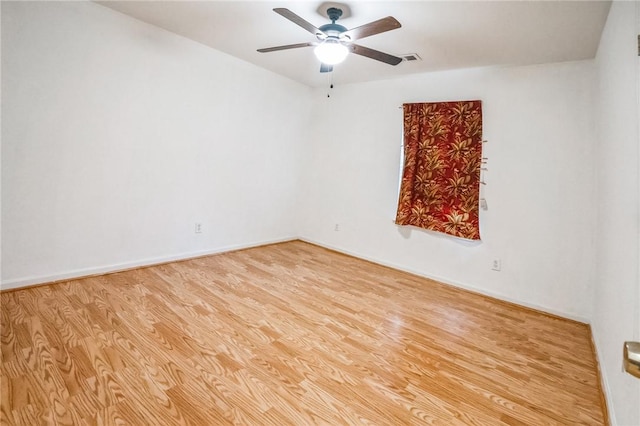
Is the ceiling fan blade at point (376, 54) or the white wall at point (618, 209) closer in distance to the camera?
the white wall at point (618, 209)

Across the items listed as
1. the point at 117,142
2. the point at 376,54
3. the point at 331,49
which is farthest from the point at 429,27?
the point at 117,142

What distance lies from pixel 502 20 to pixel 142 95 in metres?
3.20

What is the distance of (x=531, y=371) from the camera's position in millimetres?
1846

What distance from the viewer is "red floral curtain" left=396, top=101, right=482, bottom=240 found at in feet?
10.2

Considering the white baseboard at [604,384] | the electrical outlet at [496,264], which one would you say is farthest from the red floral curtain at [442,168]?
the white baseboard at [604,384]

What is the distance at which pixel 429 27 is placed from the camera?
91.7 inches

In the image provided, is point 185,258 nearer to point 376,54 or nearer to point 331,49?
point 331,49

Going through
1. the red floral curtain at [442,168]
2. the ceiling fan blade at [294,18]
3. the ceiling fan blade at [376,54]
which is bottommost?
the red floral curtain at [442,168]

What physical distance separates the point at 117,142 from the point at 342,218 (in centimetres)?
282

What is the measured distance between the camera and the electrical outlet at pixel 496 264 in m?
2.99

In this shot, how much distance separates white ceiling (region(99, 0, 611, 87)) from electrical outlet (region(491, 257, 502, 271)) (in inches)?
76.3

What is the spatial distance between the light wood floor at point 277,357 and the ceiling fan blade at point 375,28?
209 cm

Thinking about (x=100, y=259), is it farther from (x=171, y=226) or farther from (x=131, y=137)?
(x=131, y=137)

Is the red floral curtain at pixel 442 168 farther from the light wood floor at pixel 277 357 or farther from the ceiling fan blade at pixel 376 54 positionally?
the ceiling fan blade at pixel 376 54
